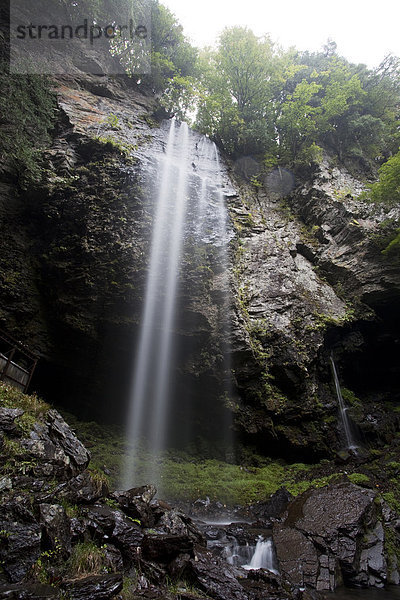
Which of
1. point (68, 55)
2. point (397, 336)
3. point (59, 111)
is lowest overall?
point (397, 336)

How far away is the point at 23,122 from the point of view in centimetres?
931

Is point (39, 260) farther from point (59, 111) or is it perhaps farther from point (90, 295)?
point (59, 111)

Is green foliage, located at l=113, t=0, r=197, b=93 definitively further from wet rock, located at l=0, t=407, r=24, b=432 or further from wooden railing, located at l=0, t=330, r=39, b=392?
wet rock, located at l=0, t=407, r=24, b=432

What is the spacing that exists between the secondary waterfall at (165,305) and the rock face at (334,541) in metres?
4.24

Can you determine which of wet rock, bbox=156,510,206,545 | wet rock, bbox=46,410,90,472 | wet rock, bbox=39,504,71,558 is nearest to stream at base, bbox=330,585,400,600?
wet rock, bbox=156,510,206,545

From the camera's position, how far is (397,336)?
12.4 m

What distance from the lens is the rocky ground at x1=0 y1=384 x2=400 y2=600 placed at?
353 cm

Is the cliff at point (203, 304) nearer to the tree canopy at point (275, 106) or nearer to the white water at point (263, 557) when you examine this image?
the white water at point (263, 557)

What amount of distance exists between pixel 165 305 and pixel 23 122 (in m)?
7.26

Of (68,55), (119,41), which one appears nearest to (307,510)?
(68,55)

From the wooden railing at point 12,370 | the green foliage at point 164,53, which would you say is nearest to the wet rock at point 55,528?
the wooden railing at point 12,370

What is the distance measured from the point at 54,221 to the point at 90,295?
313cm

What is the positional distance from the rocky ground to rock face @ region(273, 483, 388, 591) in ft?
0.06

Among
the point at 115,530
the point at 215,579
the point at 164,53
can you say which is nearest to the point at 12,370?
the point at 115,530
